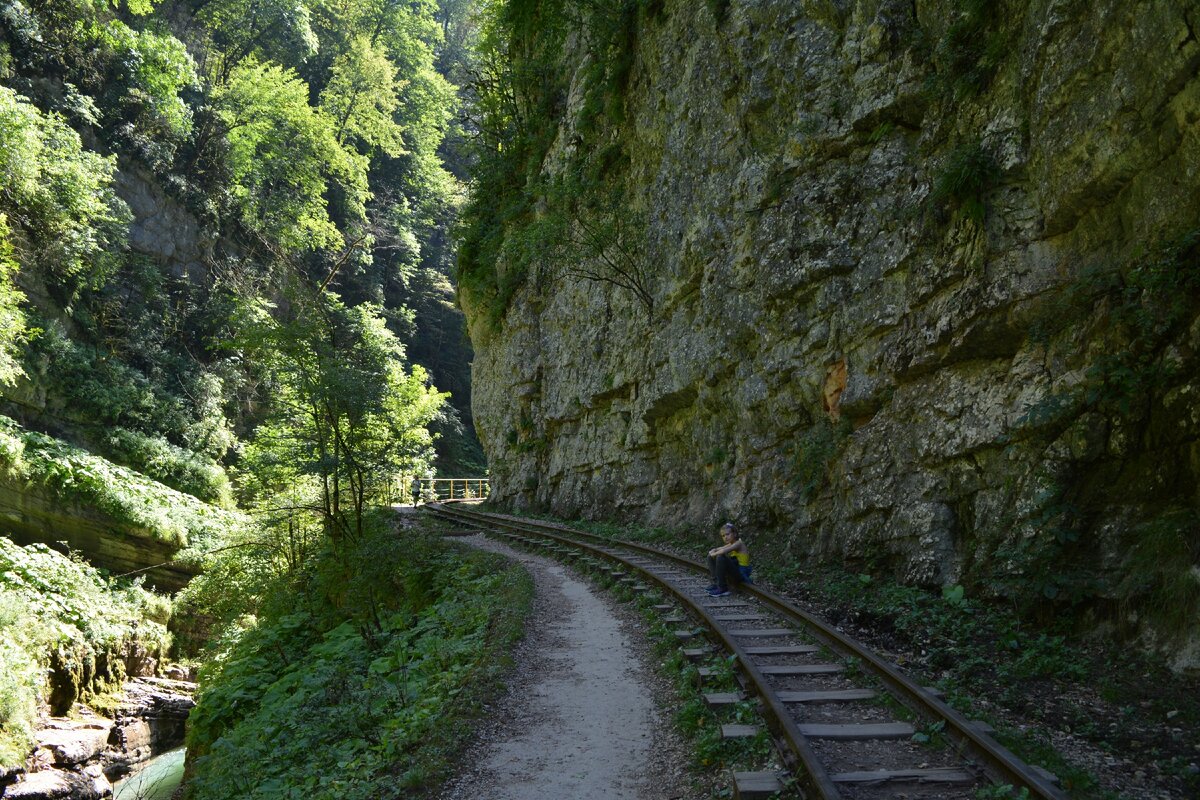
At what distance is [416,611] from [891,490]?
9245 millimetres

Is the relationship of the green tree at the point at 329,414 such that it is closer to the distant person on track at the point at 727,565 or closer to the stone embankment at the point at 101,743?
the stone embankment at the point at 101,743

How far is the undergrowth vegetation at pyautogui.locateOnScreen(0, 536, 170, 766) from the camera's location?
499 inches

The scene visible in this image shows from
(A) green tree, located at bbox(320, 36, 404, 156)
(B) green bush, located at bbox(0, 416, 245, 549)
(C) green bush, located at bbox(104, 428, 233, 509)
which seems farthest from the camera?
(A) green tree, located at bbox(320, 36, 404, 156)

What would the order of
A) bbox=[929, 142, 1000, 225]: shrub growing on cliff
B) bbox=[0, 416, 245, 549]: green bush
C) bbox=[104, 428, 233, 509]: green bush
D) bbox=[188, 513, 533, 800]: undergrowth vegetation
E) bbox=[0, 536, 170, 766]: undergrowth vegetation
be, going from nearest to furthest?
bbox=[188, 513, 533, 800]: undergrowth vegetation, bbox=[929, 142, 1000, 225]: shrub growing on cliff, bbox=[0, 536, 170, 766]: undergrowth vegetation, bbox=[0, 416, 245, 549]: green bush, bbox=[104, 428, 233, 509]: green bush

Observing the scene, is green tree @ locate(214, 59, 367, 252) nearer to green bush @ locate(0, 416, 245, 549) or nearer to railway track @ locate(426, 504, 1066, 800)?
green bush @ locate(0, 416, 245, 549)

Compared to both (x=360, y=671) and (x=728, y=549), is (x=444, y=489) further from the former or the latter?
(x=728, y=549)

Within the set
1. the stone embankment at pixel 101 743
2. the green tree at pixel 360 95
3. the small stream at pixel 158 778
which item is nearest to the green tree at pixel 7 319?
the stone embankment at pixel 101 743

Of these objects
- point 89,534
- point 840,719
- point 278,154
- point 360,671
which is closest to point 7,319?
point 89,534

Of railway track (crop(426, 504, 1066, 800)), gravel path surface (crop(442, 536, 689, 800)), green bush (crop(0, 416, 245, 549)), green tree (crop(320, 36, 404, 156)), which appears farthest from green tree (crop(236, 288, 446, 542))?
green tree (crop(320, 36, 404, 156))

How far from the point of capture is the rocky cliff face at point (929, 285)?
6508 mm

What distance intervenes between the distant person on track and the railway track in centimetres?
61

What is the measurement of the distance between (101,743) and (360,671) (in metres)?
8.06

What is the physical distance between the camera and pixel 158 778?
14.8 meters

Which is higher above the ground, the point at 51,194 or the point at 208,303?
the point at 51,194
